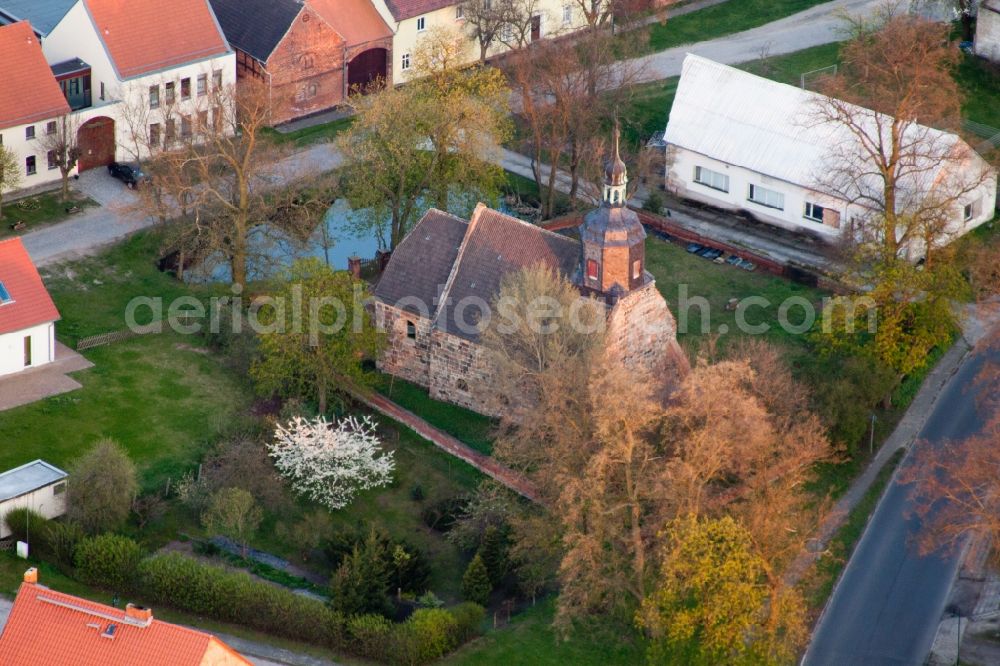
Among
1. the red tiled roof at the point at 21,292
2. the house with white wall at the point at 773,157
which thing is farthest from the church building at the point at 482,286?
the house with white wall at the point at 773,157

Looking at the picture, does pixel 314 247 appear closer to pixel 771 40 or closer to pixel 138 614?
pixel 771 40

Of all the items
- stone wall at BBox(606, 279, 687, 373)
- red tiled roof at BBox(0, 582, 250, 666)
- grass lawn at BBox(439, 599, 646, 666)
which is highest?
stone wall at BBox(606, 279, 687, 373)

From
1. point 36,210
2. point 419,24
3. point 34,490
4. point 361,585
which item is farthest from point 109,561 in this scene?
point 419,24

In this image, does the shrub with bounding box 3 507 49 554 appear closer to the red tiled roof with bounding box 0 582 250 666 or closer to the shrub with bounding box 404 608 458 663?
the red tiled roof with bounding box 0 582 250 666

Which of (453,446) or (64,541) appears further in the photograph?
(453,446)

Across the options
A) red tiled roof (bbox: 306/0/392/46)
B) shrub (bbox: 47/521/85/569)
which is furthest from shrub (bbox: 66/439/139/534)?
red tiled roof (bbox: 306/0/392/46)
